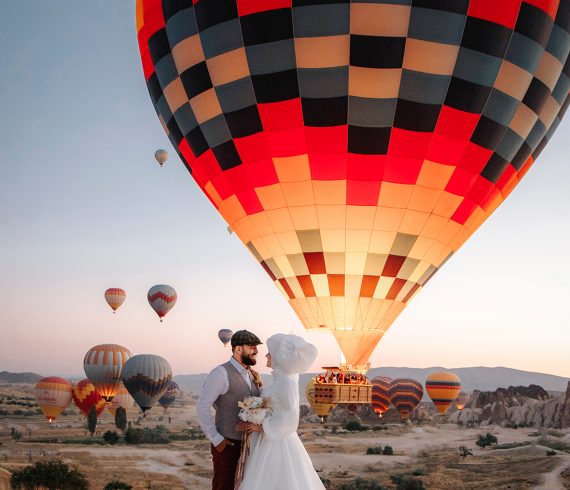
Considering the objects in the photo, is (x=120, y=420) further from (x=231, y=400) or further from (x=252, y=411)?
(x=252, y=411)

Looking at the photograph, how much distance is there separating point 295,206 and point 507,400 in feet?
159

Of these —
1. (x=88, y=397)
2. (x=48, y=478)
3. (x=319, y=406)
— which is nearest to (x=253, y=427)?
(x=319, y=406)

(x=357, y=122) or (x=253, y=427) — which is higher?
(x=357, y=122)

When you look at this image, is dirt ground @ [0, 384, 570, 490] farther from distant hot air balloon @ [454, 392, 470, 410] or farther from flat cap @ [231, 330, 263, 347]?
flat cap @ [231, 330, 263, 347]

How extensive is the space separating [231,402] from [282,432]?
41 centimetres

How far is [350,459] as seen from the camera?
3017 centimetres

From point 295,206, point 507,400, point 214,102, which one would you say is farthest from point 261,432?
point 507,400

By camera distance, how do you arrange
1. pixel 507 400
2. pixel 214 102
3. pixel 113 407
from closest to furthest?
1. pixel 214 102
2. pixel 113 407
3. pixel 507 400

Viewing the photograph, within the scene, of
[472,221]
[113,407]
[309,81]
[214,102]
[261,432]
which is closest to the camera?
[261,432]

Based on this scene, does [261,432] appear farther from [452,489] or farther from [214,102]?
[452,489]

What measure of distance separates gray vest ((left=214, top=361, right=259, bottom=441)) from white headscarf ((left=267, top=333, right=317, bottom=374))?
0.28 metres

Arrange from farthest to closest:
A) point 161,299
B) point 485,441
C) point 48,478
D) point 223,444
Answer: point 161,299 < point 485,441 < point 48,478 < point 223,444

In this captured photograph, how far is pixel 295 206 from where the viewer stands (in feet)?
36.3

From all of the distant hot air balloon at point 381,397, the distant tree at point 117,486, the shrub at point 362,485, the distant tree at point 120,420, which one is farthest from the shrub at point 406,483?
the distant hot air balloon at point 381,397
